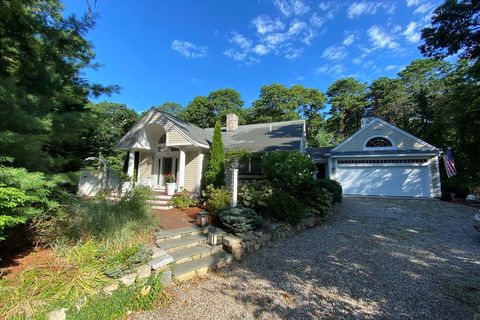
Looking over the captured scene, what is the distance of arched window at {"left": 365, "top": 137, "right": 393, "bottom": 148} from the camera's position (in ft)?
50.8

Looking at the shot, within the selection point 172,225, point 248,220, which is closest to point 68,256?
point 172,225

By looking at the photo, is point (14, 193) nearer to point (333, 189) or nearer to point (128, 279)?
point (128, 279)

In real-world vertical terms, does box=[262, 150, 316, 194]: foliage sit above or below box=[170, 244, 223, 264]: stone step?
above

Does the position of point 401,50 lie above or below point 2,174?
above

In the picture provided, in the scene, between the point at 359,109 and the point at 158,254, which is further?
the point at 359,109

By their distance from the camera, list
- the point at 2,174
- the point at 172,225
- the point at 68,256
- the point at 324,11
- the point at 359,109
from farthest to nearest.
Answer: the point at 359,109
the point at 324,11
the point at 172,225
the point at 68,256
the point at 2,174

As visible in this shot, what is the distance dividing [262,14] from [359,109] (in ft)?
85.5

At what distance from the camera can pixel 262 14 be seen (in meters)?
10.4

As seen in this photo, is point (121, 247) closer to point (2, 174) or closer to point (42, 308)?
point (42, 308)

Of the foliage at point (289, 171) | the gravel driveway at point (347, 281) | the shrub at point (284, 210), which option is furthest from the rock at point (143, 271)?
the foliage at point (289, 171)

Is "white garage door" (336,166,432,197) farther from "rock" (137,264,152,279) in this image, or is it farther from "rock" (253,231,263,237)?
"rock" (137,264,152,279)

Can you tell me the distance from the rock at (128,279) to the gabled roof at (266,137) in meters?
9.31

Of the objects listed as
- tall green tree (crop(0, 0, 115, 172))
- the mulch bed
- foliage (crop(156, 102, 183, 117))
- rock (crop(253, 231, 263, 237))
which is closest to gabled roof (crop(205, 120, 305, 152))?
the mulch bed

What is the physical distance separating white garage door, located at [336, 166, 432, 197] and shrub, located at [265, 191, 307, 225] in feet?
33.4
